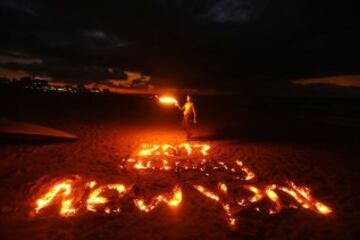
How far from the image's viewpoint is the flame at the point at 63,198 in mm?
6742

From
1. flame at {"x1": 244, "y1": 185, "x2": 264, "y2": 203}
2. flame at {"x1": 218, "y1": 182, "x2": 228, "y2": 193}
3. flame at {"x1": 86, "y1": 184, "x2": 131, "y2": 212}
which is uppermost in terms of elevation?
flame at {"x1": 86, "y1": 184, "x2": 131, "y2": 212}

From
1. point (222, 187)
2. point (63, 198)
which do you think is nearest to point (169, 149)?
point (222, 187)

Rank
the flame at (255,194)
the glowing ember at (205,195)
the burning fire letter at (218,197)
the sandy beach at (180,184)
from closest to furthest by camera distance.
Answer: the sandy beach at (180,184), the burning fire letter at (218,197), the glowing ember at (205,195), the flame at (255,194)

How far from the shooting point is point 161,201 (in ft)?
24.3

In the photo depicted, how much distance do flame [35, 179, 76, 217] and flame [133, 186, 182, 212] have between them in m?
1.67

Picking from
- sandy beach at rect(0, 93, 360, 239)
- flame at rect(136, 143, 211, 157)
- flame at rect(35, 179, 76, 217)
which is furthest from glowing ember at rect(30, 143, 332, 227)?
flame at rect(136, 143, 211, 157)

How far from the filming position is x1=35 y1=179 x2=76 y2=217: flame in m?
6.74

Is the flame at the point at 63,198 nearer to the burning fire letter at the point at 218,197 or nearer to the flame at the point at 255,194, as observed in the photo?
Result: the burning fire letter at the point at 218,197

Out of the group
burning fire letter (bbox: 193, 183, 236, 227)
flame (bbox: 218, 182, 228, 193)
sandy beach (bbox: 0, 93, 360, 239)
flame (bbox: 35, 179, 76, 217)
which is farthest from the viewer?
flame (bbox: 218, 182, 228, 193)

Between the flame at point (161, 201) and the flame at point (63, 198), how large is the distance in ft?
5.47

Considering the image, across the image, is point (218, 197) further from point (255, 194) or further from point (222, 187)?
point (255, 194)

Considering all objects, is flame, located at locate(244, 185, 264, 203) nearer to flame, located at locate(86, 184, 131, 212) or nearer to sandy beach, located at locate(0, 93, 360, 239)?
sandy beach, located at locate(0, 93, 360, 239)

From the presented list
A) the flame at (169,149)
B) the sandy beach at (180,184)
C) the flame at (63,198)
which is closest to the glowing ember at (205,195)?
the flame at (63,198)

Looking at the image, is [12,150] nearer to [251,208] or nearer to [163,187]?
[163,187]
